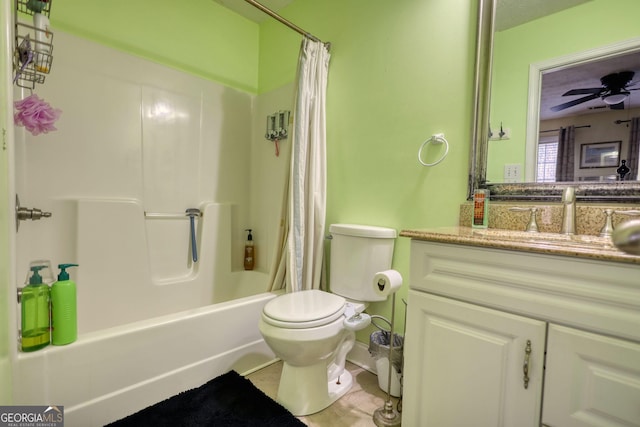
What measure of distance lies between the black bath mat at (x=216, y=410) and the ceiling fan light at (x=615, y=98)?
170cm

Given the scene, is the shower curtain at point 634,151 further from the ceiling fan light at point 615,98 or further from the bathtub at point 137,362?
the bathtub at point 137,362

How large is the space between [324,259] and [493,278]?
3.87 ft

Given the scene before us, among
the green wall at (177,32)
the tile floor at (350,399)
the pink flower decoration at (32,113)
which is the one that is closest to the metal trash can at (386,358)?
the tile floor at (350,399)

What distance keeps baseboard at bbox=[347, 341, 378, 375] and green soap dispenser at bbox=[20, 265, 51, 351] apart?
1.43m

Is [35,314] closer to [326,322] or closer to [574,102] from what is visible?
[326,322]

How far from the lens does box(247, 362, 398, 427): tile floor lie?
1.27m

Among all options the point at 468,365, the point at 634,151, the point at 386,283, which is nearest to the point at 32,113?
the point at 386,283

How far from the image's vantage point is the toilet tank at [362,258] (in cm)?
153

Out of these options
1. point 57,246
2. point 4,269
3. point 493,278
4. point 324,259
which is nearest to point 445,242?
point 493,278

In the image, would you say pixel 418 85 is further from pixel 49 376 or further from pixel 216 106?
pixel 49 376

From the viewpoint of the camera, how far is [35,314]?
1.04 meters

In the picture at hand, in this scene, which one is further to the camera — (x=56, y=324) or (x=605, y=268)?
(x=56, y=324)

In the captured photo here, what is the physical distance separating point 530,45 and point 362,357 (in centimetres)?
173

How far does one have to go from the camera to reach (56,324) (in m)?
1.06
